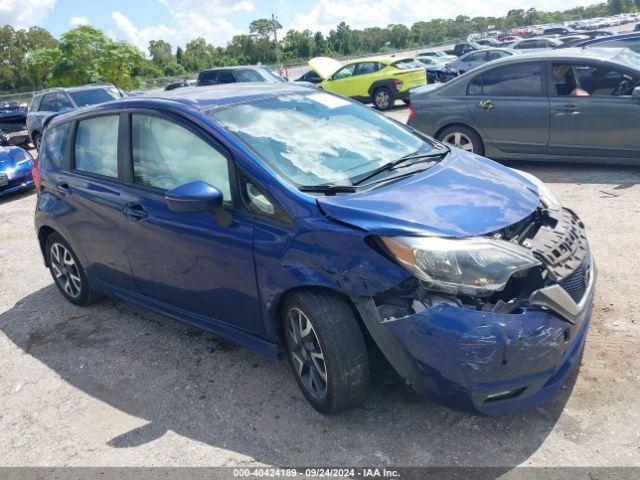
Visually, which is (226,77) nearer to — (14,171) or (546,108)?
(14,171)

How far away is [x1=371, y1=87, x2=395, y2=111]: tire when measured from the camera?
56.0 ft

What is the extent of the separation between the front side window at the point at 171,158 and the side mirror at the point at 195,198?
0.48 feet

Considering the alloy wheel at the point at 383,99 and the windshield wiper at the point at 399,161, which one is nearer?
the windshield wiper at the point at 399,161

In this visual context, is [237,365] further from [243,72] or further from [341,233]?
[243,72]

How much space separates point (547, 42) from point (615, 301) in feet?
82.2

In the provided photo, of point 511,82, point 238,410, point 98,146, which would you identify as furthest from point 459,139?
point 238,410

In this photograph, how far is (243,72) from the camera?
54.0 ft

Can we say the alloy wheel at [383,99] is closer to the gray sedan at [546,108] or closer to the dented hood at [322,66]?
the dented hood at [322,66]

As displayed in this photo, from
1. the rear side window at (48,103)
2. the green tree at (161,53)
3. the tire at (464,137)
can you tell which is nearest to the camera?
the tire at (464,137)

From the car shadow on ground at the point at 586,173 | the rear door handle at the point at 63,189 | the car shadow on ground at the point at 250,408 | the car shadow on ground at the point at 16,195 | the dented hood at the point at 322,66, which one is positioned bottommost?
the car shadow on ground at the point at 16,195

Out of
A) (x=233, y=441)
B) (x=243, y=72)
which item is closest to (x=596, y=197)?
(x=233, y=441)

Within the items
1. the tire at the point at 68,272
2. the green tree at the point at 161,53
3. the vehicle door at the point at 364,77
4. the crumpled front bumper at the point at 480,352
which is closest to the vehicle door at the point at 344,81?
the vehicle door at the point at 364,77

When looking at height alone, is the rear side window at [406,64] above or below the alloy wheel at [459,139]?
above

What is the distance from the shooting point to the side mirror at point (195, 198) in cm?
318
